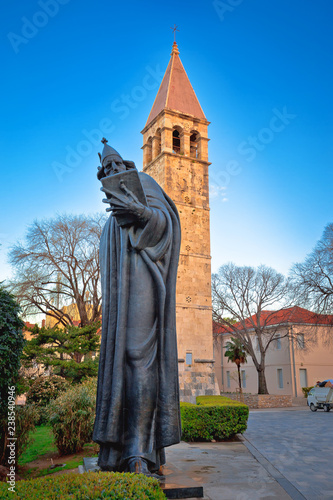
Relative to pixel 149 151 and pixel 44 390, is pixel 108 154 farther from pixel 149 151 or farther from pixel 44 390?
pixel 149 151

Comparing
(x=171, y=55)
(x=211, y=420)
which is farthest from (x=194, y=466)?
(x=171, y=55)

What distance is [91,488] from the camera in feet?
7.50

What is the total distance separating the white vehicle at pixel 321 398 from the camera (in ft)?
74.8

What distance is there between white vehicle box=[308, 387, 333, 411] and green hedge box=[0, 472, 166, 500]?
23379 mm

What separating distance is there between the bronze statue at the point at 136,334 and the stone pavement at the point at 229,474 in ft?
2.26

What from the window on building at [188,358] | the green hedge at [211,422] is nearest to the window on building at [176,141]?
the window on building at [188,358]

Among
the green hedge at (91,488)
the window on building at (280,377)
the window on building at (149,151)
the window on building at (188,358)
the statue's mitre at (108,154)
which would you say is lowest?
the window on building at (280,377)

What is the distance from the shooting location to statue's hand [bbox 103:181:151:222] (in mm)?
3328

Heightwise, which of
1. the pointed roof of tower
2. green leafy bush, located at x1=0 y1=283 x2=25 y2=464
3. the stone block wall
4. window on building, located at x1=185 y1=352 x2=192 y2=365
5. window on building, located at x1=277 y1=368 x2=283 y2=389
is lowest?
window on building, located at x1=277 y1=368 x2=283 y2=389

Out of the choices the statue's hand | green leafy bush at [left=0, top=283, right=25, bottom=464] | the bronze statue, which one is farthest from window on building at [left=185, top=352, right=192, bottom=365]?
the statue's hand

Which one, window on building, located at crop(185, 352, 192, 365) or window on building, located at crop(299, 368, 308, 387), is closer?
window on building, located at crop(185, 352, 192, 365)

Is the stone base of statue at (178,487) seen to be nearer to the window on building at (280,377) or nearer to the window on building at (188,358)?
the window on building at (188,358)

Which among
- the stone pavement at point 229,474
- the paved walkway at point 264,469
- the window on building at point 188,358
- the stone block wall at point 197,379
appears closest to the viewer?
the stone pavement at point 229,474

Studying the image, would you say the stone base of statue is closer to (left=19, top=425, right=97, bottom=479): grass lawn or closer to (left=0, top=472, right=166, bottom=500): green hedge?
(left=0, top=472, right=166, bottom=500): green hedge
